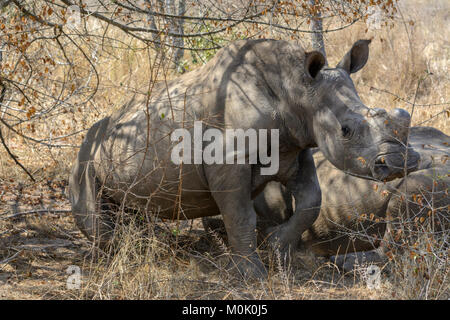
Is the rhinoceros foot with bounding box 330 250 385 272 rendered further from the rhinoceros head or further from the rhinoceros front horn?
the rhinoceros front horn

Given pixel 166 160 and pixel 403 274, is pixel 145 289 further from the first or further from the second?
pixel 403 274

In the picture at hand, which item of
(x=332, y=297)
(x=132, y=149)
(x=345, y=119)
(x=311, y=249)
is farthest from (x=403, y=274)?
(x=132, y=149)

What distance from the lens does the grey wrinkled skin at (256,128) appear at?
16.8 ft

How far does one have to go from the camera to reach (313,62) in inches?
213

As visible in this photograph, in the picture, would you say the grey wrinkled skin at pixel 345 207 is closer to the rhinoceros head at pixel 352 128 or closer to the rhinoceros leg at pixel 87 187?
the rhinoceros head at pixel 352 128

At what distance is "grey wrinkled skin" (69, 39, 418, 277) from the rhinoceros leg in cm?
18

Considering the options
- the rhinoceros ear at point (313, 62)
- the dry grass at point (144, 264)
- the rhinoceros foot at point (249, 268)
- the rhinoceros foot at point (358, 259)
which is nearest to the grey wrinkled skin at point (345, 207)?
the rhinoceros foot at point (358, 259)

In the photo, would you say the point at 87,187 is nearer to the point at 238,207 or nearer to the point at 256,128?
the point at 238,207

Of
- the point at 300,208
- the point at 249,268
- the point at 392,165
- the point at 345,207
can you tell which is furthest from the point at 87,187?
the point at 392,165

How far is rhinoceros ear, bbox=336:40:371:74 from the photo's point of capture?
5.59 metres

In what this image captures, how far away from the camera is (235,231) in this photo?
18.3 ft

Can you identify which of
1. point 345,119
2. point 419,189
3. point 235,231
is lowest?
point 235,231

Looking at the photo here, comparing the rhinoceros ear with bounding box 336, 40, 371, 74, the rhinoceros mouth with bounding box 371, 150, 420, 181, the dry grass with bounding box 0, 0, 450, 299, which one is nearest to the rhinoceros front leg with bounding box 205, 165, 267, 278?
the dry grass with bounding box 0, 0, 450, 299
